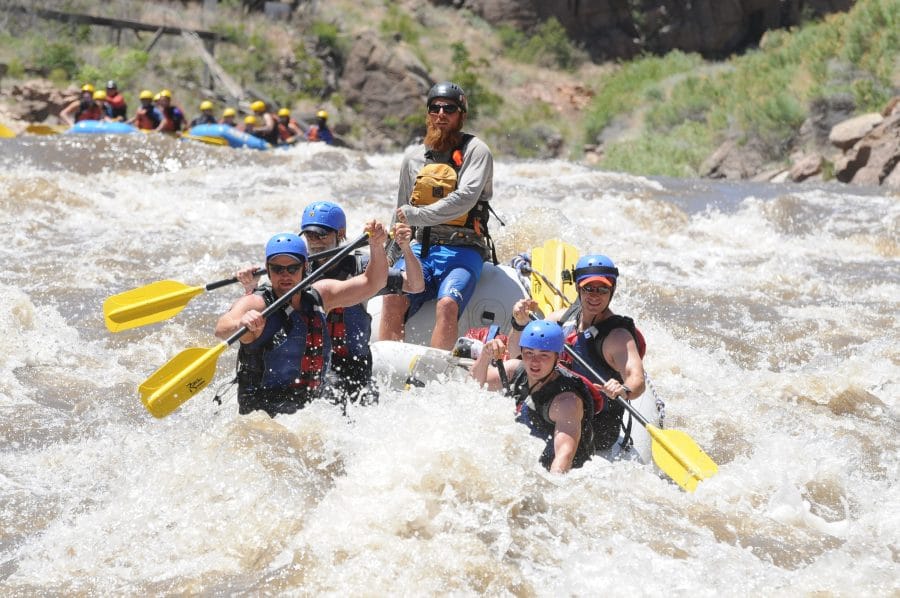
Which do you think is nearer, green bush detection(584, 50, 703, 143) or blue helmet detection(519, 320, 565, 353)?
blue helmet detection(519, 320, 565, 353)

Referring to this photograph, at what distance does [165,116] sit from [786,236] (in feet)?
29.7

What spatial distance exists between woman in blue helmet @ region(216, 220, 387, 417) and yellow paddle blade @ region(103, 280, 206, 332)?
55cm

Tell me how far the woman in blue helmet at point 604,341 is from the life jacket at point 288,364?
1.06 metres

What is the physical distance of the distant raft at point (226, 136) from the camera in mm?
15812

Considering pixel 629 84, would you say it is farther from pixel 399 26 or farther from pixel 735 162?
pixel 735 162

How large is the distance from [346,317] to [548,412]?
996mm

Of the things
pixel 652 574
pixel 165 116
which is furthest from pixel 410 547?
pixel 165 116

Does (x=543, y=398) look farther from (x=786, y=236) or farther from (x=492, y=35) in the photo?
(x=492, y=35)

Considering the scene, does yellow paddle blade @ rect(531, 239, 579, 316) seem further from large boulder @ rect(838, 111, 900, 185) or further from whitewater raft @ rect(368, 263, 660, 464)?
large boulder @ rect(838, 111, 900, 185)

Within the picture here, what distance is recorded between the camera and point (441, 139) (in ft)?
17.3

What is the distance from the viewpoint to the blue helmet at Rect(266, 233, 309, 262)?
428 cm

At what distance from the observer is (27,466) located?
15.3 ft

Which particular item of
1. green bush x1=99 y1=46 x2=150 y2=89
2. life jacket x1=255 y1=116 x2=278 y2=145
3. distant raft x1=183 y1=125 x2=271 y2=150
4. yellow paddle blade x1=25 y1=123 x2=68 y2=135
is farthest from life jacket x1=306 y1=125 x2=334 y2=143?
green bush x1=99 y1=46 x2=150 y2=89

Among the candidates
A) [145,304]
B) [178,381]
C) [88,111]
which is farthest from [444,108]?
[88,111]
